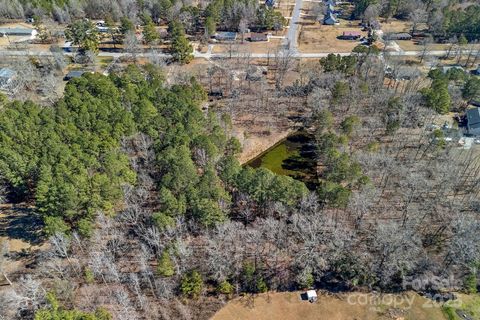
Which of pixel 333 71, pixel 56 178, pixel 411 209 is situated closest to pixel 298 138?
pixel 333 71

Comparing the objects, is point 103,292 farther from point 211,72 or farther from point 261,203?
point 211,72

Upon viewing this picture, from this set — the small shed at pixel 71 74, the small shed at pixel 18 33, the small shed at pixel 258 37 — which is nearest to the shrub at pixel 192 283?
the small shed at pixel 71 74

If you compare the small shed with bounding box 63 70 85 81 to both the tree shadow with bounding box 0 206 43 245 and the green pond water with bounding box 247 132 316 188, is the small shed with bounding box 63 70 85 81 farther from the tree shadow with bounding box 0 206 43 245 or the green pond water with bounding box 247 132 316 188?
the green pond water with bounding box 247 132 316 188

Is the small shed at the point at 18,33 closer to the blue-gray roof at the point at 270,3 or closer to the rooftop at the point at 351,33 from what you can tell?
the blue-gray roof at the point at 270,3

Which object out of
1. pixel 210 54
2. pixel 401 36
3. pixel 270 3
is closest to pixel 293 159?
pixel 210 54

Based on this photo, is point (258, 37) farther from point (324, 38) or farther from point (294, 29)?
point (324, 38)
